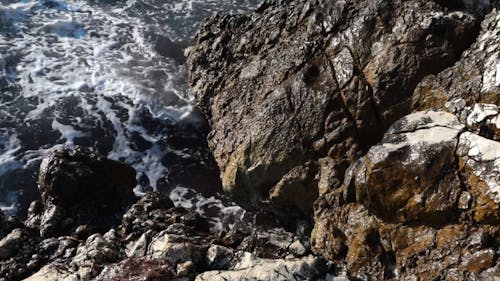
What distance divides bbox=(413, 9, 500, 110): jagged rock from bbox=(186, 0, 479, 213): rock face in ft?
0.60

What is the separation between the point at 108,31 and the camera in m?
16.4

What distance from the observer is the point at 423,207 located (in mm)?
6730

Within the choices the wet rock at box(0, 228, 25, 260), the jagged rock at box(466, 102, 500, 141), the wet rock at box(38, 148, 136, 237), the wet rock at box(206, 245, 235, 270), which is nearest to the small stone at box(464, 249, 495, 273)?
the jagged rock at box(466, 102, 500, 141)

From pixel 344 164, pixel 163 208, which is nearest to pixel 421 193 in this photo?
pixel 344 164

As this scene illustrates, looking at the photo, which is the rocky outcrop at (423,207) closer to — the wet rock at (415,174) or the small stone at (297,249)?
the wet rock at (415,174)

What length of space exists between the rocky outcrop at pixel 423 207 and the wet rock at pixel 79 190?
4.64 metres

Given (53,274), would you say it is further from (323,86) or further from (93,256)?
(323,86)

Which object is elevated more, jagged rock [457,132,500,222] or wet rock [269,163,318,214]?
jagged rock [457,132,500,222]

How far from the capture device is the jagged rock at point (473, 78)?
289 inches

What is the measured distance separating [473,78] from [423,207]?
2431mm

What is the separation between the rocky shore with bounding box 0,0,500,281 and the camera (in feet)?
21.9

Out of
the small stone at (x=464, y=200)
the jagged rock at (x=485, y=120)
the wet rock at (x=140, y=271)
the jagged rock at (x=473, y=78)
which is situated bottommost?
the wet rock at (x=140, y=271)

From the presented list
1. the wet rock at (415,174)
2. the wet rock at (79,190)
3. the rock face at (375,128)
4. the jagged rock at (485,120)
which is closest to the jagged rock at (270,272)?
the rock face at (375,128)

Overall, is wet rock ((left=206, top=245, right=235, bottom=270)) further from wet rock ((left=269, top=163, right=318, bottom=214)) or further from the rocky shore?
wet rock ((left=269, top=163, right=318, bottom=214))
